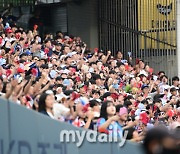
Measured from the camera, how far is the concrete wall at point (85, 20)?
21.8 metres

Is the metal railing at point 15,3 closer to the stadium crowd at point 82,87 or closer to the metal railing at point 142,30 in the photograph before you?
the metal railing at point 142,30

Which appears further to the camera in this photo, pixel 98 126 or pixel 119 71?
pixel 119 71

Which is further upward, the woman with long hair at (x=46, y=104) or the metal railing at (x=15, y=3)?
the metal railing at (x=15, y=3)

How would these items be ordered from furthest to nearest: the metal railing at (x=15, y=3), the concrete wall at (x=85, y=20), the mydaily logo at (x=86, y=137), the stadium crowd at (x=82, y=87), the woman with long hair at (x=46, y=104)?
the metal railing at (x=15, y=3)
the concrete wall at (x=85, y=20)
the stadium crowd at (x=82, y=87)
the woman with long hair at (x=46, y=104)
the mydaily logo at (x=86, y=137)

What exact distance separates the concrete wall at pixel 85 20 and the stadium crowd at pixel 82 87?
1.67 m

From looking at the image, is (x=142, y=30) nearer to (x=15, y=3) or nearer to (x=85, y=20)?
(x=85, y=20)

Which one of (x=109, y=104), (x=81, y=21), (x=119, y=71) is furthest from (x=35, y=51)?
(x=109, y=104)

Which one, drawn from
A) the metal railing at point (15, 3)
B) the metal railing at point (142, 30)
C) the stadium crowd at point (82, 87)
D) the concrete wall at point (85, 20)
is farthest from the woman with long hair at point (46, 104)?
the metal railing at point (15, 3)

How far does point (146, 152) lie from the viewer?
4.25m

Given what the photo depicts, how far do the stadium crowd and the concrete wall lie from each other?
1665 millimetres

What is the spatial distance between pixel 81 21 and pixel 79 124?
44.9 feet

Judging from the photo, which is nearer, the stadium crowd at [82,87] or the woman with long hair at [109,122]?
the woman with long hair at [109,122]

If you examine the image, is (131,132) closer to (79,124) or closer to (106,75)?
(79,124)

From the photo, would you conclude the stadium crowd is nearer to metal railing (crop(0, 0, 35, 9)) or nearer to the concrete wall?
the concrete wall
